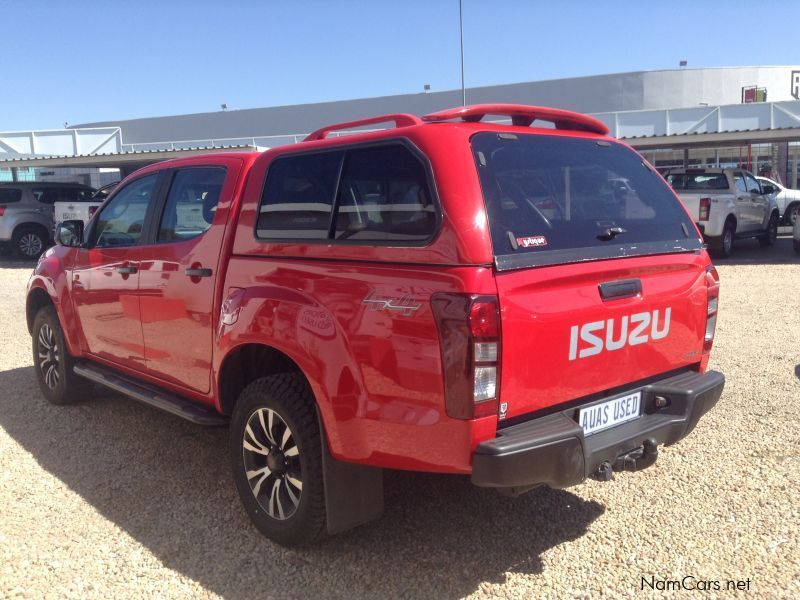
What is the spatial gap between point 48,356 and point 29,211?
1288 centimetres

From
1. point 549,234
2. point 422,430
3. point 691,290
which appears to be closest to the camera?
point 422,430

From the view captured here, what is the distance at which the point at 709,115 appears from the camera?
54.2 ft

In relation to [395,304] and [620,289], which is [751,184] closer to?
[620,289]

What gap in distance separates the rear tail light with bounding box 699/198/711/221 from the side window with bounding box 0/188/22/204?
15.1m

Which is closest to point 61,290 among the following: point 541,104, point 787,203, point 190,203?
point 190,203

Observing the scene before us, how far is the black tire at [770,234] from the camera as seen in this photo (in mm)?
16094

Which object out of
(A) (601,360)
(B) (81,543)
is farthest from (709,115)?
(B) (81,543)

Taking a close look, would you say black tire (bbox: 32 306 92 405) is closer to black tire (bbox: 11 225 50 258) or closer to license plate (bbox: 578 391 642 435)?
license plate (bbox: 578 391 642 435)

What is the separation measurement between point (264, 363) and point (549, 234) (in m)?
1.58

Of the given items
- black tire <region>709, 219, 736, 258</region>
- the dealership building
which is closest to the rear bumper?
black tire <region>709, 219, 736, 258</region>

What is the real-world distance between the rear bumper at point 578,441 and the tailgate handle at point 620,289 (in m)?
0.47

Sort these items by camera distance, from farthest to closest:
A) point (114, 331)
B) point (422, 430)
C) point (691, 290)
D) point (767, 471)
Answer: point (114, 331) → point (767, 471) → point (691, 290) → point (422, 430)

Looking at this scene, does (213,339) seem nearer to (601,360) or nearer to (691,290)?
(601,360)

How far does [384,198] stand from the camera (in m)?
2.95
